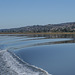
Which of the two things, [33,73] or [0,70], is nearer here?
[33,73]

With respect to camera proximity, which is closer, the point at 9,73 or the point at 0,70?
the point at 9,73

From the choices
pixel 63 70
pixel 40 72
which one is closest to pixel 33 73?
pixel 40 72

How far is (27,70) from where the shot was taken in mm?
12688

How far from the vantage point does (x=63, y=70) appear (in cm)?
1288

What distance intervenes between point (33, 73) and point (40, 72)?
461 mm

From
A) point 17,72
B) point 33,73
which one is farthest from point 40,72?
point 17,72

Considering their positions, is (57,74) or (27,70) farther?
(27,70)

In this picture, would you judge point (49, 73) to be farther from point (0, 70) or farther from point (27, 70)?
point (0, 70)

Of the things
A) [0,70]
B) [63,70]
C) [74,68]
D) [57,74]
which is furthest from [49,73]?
[0,70]

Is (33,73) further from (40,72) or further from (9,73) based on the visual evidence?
(9,73)

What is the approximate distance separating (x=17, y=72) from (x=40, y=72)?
1469 mm

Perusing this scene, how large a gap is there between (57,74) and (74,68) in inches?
80.5

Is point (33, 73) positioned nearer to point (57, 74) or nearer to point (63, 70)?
point (57, 74)

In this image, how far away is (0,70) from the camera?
12.8m
